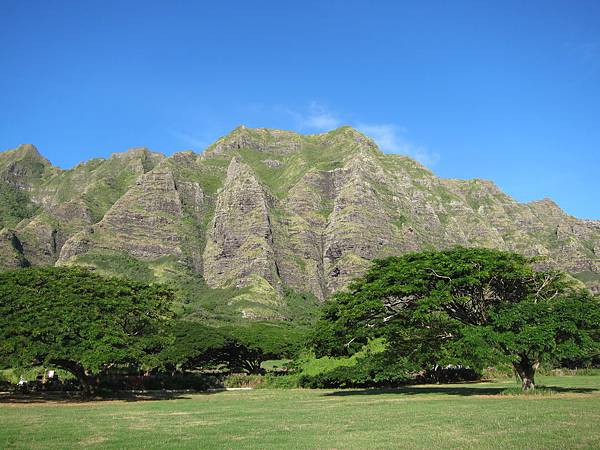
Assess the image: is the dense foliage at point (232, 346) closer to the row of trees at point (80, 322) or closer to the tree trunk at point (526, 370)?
the row of trees at point (80, 322)

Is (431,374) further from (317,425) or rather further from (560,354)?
(317,425)

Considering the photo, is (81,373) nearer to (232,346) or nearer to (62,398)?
(62,398)

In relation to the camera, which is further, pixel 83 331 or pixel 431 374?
pixel 431 374

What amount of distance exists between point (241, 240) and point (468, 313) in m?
157

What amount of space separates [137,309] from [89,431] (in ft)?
71.8

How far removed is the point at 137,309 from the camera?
124ft

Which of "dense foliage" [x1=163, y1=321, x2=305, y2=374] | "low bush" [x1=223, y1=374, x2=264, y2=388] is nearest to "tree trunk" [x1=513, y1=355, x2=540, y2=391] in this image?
"low bush" [x1=223, y1=374, x2=264, y2=388]

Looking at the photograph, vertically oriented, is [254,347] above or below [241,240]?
below

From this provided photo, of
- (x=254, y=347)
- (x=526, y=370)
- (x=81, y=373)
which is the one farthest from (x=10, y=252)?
(x=526, y=370)

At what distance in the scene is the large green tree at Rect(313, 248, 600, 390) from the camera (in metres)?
26.3

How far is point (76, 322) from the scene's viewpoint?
3325 centimetres

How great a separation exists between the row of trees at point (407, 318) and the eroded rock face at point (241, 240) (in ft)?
432

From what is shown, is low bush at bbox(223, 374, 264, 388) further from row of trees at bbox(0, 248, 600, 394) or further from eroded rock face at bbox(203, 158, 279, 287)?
eroded rock face at bbox(203, 158, 279, 287)

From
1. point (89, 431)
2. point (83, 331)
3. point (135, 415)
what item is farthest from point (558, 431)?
point (83, 331)
